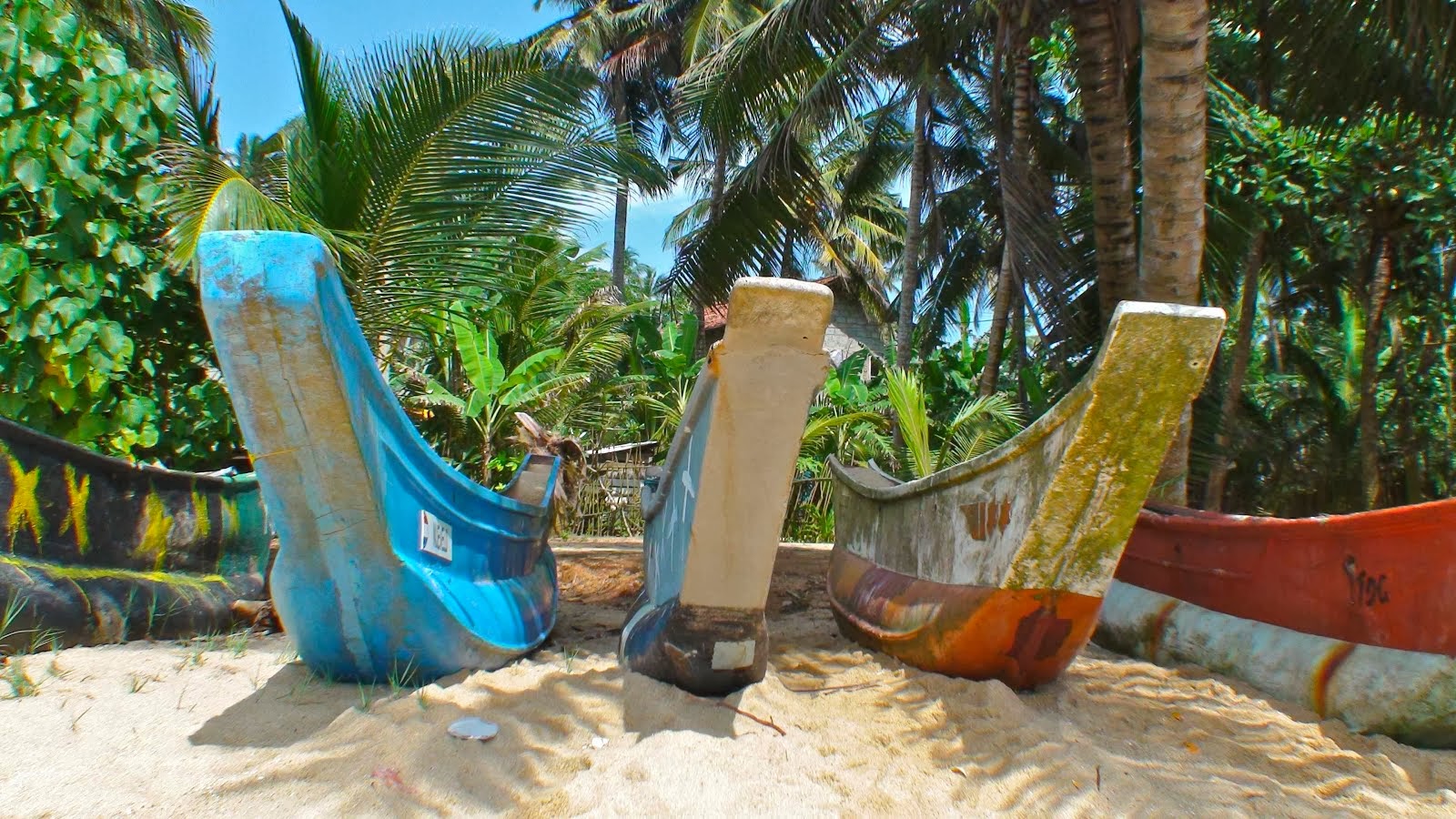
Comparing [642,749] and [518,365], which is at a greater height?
[518,365]

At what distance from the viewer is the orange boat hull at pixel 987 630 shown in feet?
11.0

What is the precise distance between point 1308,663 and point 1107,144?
3542 millimetres

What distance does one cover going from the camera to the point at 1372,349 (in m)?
10.0

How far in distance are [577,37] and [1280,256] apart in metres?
16.2

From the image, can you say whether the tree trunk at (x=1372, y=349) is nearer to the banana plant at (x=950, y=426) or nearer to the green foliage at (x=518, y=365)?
the banana plant at (x=950, y=426)

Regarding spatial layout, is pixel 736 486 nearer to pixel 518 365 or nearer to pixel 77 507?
pixel 77 507

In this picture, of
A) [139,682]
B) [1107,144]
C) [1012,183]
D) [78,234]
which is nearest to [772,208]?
[1012,183]

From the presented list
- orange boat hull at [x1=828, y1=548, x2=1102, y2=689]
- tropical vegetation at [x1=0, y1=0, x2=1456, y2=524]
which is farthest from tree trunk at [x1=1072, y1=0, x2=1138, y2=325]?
orange boat hull at [x1=828, y1=548, x2=1102, y2=689]

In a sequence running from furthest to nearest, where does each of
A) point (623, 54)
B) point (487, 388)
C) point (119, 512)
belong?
point (623, 54)
point (487, 388)
point (119, 512)

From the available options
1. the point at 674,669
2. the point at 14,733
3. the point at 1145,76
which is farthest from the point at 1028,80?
the point at 14,733

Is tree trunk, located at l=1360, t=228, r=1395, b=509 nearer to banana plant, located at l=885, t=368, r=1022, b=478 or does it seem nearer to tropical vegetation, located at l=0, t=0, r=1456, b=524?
tropical vegetation, located at l=0, t=0, r=1456, b=524

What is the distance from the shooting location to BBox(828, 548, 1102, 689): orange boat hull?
336 centimetres

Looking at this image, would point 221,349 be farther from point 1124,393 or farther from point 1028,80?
point 1028,80

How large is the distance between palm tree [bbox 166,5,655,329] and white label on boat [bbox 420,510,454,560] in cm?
268
